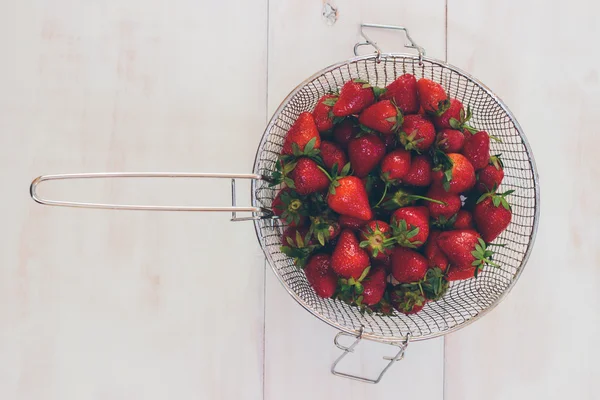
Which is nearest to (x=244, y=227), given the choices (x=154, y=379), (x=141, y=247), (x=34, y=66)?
(x=141, y=247)

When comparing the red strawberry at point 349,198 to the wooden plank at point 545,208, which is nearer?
the red strawberry at point 349,198

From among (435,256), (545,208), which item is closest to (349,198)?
(435,256)

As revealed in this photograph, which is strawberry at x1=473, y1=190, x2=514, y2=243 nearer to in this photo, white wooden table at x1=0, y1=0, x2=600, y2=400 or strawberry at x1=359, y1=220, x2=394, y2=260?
strawberry at x1=359, y1=220, x2=394, y2=260

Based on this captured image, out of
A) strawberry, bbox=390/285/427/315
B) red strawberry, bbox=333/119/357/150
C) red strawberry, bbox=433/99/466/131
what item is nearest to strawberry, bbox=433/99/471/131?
red strawberry, bbox=433/99/466/131

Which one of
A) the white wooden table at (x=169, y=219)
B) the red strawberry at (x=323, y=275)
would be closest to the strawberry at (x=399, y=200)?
the red strawberry at (x=323, y=275)

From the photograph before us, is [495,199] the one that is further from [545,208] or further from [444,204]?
[545,208]

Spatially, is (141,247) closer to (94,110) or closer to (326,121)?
(94,110)

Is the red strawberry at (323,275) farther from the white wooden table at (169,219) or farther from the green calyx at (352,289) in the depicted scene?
the white wooden table at (169,219)
